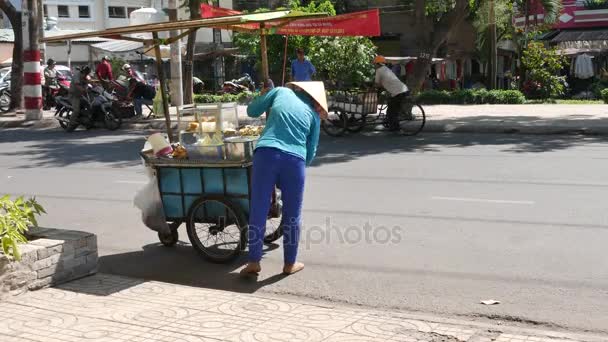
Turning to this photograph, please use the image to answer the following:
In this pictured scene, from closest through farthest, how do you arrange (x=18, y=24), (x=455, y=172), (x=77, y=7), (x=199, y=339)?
(x=199, y=339), (x=455, y=172), (x=18, y=24), (x=77, y=7)

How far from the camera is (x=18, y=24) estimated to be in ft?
75.5

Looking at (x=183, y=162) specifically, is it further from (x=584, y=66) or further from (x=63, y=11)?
(x=63, y=11)

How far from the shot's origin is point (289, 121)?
5898mm

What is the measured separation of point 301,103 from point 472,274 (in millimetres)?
1911

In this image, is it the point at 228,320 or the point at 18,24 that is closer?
the point at 228,320

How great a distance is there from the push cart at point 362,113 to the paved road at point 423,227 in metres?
2.19

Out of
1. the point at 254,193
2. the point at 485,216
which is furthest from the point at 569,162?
the point at 254,193

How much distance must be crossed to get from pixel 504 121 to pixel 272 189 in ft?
42.7

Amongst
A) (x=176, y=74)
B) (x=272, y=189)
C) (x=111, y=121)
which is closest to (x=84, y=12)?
(x=176, y=74)

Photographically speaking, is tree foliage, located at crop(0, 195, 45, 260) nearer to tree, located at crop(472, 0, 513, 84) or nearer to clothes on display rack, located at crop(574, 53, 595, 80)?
tree, located at crop(472, 0, 513, 84)

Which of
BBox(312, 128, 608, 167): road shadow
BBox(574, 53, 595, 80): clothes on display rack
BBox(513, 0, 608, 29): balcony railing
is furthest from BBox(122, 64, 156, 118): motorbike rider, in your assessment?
Result: BBox(513, 0, 608, 29): balcony railing

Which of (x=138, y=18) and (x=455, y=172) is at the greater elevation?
(x=138, y=18)

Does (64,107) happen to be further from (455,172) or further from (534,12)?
(534,12)

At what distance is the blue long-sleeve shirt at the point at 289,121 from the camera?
589cm
